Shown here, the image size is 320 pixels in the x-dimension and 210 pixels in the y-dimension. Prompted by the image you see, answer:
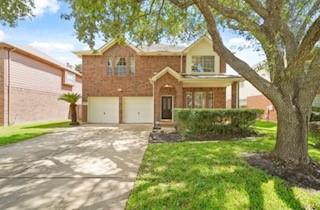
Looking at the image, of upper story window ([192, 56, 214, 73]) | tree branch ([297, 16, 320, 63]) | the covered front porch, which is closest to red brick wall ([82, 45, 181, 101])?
upper story window ([192, 56, 214, 73])

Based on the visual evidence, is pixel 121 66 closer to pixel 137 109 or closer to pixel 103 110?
pixel 137 109

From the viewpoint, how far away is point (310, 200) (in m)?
5.82

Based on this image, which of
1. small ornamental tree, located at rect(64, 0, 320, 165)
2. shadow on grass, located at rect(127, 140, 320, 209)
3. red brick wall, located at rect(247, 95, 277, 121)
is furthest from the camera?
red brick wall, located at rect(247, 95, 277, 121)

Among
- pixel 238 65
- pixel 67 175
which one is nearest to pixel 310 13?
pixel 238 65

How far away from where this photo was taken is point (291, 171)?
748cm

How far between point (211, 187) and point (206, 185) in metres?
0.15

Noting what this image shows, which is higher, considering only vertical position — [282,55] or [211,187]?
[282,55]

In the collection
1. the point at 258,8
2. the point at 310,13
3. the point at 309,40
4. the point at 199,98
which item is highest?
the point at 258,8

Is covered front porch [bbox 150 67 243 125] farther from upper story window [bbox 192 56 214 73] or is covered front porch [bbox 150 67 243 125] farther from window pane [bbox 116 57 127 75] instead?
window pane [bbox 116 57 127 75]

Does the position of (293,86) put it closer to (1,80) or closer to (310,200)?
(310,200)

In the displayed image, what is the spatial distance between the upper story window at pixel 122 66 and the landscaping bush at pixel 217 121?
10.8m

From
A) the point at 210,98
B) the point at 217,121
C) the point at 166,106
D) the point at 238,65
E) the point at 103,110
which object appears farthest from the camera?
the point at 103,110

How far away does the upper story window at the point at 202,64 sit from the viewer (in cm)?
2306

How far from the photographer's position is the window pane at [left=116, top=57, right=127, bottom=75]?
24.0 m
